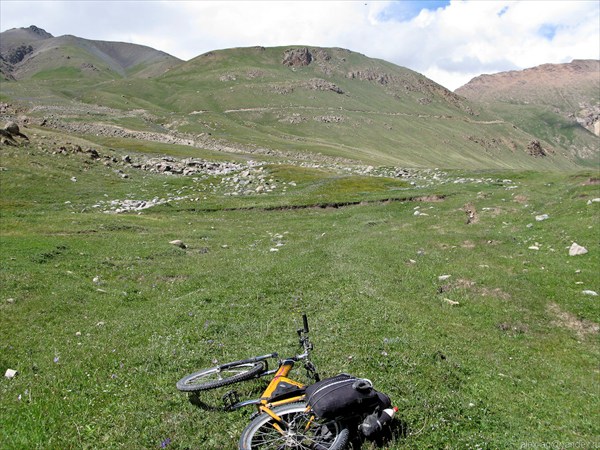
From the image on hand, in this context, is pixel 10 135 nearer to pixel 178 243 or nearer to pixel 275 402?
pixel 178 243

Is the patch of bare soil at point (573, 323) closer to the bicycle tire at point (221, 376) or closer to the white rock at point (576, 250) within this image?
the white rock at point (576, 250)

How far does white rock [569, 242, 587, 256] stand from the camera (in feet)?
93.4

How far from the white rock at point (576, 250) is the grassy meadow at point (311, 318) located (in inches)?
20.4

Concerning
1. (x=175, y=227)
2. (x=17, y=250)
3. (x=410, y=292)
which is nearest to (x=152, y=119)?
(x=175, y=227)

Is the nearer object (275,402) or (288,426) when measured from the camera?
(288,426)

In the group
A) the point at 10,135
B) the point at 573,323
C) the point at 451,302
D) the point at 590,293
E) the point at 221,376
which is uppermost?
the point at 10,135

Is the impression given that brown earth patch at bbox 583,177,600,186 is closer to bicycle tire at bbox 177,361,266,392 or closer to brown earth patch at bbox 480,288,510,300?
brown earth patch at bbox 480,288,510,300

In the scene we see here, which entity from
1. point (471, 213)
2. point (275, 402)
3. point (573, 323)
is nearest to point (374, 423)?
point (275, 402)

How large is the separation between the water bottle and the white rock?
1007 inches

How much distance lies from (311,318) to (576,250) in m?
21.4

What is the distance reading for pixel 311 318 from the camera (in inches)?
→ 702

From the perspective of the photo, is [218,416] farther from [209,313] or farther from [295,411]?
[209,313]

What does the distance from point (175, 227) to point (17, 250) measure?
16.8m

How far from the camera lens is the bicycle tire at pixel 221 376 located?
1028cm
